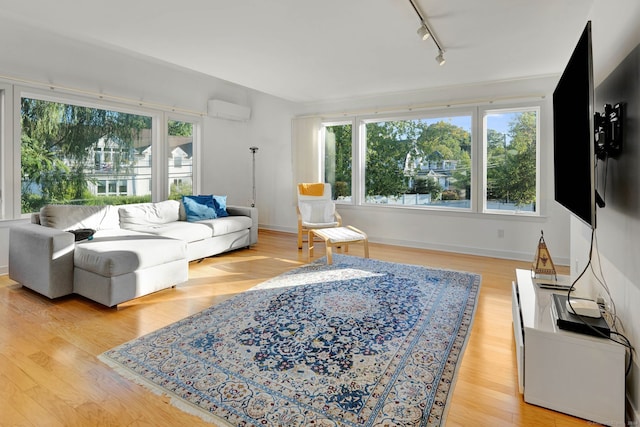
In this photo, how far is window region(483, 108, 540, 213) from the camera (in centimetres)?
463

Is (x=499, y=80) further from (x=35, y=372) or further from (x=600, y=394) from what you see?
(x=35, y=372)

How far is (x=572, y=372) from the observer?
1.64 meters

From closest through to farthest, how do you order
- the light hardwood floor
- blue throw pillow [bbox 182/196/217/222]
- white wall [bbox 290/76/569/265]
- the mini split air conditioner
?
the light hardwood floor < white wall [bbox 290/76/569/265] < blue throw pillow [bbox 182/196/217/222] < the mini split air conditioner

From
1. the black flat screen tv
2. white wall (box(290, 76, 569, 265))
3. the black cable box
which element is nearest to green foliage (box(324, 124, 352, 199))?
white wall (box(290, 76, 569, 265))

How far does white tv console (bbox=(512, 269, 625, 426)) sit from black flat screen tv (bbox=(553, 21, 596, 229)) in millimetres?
545

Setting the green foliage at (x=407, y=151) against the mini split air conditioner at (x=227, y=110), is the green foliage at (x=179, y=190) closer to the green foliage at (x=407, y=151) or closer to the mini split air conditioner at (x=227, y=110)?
→ the mini split air conditioner at (x=227, y=110)

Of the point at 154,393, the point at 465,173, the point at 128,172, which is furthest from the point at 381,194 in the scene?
the point at 154,393

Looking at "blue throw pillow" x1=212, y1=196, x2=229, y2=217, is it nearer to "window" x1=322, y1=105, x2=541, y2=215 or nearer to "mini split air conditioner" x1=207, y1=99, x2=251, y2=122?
"mini split air conditioner" x1=207, y1=99, x2=251, y2=122

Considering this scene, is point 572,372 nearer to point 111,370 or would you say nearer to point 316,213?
point 111,370

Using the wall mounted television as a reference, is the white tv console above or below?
below

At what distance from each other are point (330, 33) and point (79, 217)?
305 centimetres

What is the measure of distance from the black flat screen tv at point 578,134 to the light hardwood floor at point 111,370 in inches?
37.7

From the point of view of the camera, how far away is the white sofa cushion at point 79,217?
11.2 ft

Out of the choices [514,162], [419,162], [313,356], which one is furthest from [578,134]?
[419,162]
